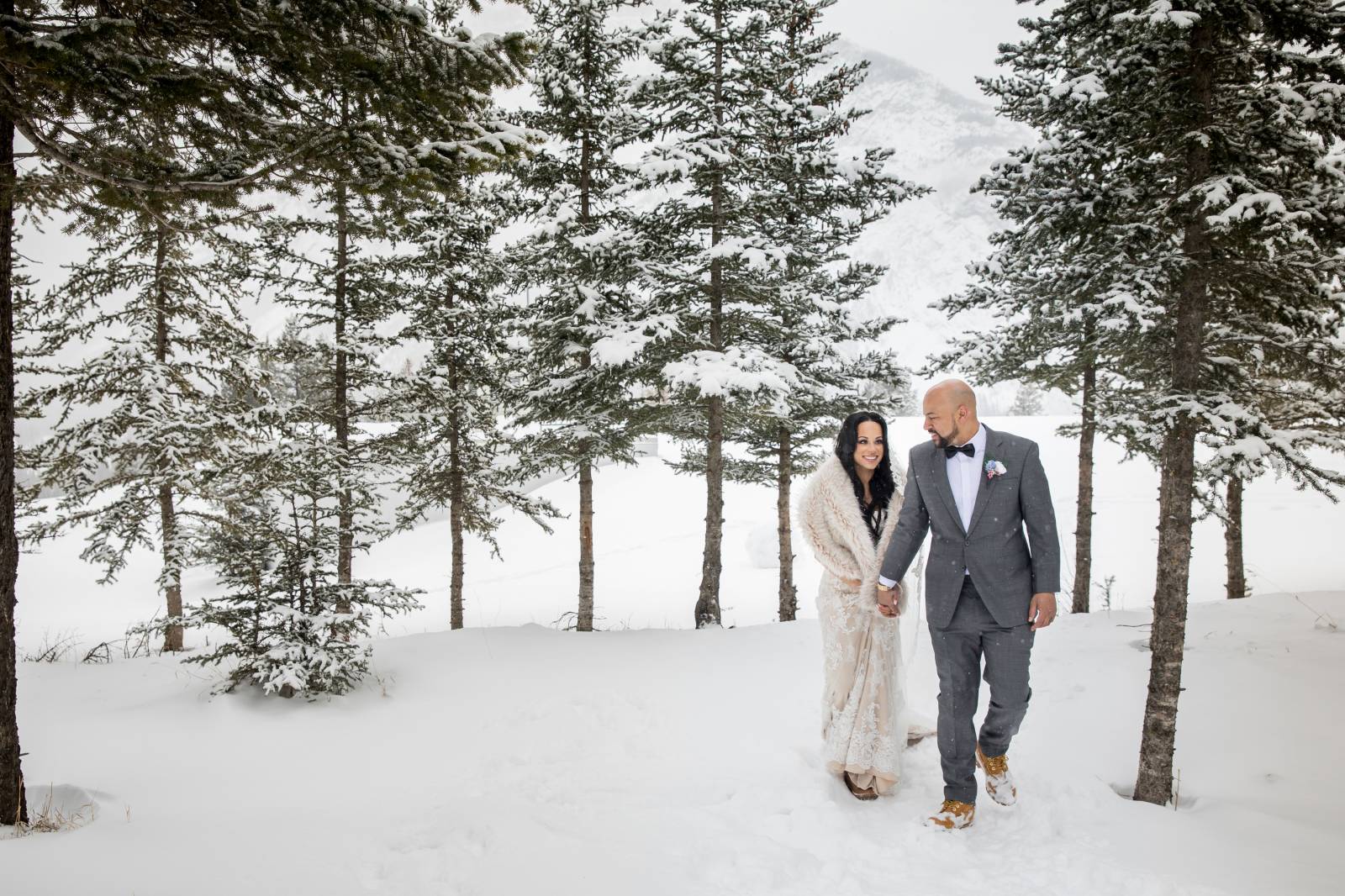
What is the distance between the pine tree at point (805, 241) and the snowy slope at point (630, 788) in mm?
5252

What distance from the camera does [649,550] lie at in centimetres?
2683

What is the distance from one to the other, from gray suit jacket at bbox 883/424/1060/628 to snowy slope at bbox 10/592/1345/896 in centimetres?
102

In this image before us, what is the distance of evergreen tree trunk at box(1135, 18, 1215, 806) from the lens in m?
4.52

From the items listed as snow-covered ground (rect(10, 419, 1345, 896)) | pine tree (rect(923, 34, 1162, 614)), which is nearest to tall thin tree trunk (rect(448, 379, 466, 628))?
snow-covered ground (rect(10, 419, 1345, 896))

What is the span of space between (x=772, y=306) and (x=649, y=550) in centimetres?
1675

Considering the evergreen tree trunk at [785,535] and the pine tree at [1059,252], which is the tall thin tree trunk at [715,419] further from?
the pine tree at [1059,252]

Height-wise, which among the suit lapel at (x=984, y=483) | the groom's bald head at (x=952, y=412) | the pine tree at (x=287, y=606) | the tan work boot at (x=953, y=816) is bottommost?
the tan work boot at (x=953, y=816)

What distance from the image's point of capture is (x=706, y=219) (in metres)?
10.9

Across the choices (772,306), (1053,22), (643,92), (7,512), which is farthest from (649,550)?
(7,512)

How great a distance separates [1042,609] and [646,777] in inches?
118

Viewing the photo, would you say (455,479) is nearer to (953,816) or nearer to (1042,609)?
(953,816)

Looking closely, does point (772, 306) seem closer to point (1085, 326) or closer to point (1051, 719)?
point (1085, 326)

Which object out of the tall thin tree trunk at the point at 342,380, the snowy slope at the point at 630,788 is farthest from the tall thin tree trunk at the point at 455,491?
the snowy slope at the point at 630,788

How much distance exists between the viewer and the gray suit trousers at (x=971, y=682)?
4.01 metres
